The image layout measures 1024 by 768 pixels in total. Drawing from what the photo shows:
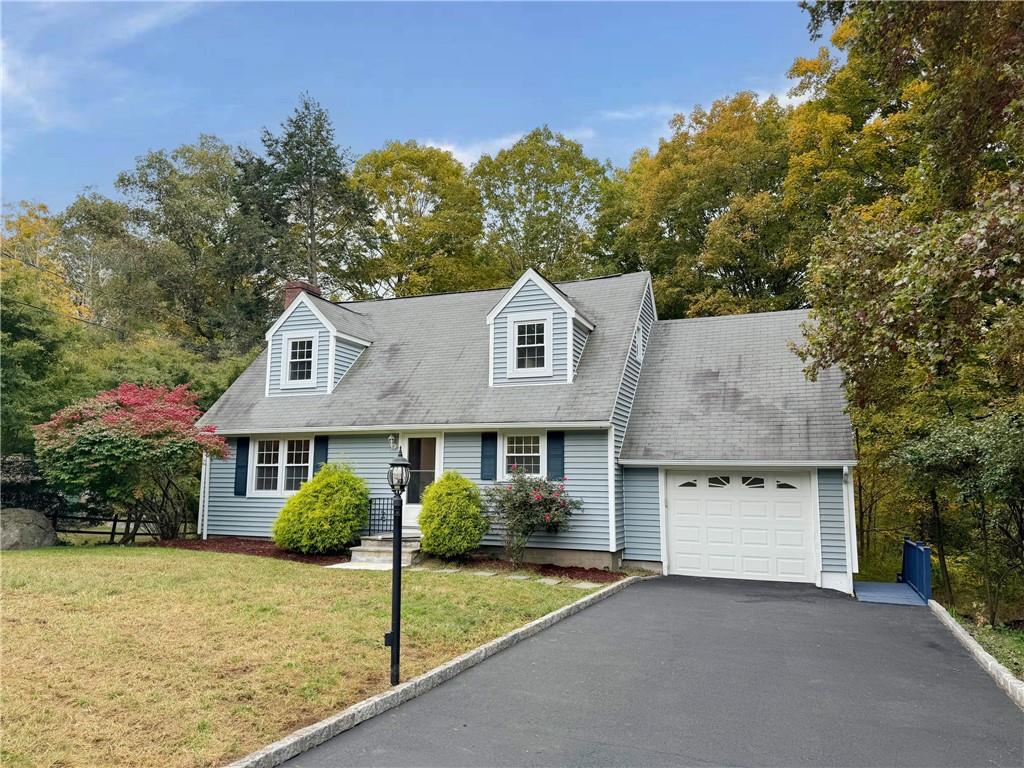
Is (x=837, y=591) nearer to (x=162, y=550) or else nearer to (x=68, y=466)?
(x=162, y=550)

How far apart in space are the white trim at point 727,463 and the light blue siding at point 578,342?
2405 mm

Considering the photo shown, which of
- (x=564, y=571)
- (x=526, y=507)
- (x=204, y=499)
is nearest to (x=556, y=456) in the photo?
(x=526, y=507)

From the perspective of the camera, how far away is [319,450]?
14.4 m

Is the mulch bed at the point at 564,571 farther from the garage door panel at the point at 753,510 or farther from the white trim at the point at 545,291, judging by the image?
the white trim at the point at 545,291

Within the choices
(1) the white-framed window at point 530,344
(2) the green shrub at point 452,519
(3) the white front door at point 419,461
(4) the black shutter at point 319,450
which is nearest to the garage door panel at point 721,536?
(2) the green shrub at point 452,519

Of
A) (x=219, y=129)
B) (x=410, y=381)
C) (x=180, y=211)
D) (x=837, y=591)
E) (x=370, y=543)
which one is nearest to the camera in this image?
(x=837, y=591)

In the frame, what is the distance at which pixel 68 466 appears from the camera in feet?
41.1

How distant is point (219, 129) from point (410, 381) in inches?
930

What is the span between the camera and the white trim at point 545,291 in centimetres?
1321

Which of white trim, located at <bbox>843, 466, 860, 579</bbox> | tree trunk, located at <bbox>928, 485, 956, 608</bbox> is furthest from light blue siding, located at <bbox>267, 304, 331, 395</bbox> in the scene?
tree trunk, located at <bbox>928, 485, 956, 608</bbox>

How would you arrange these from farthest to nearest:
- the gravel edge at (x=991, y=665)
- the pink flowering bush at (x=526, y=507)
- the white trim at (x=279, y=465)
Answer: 1. the white trim at (x=279, y=465)
2. the pink flowering bush at (x=526, y=507)
3. the gravel edge at (x=991, y=665)

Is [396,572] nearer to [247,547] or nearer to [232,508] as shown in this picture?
[247,547]

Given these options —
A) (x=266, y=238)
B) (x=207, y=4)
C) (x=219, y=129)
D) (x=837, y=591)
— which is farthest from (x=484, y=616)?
(x=219, y=129)

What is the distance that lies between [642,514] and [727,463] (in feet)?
6.72
